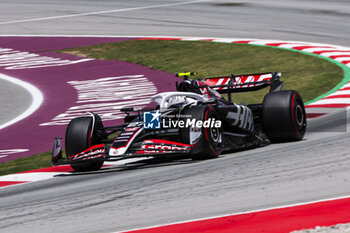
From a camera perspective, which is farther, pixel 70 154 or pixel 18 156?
pixel 18 156

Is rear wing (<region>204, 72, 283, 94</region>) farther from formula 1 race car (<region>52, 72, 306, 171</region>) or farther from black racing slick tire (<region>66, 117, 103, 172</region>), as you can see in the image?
black racing slick tire (<region>66, 117, 103, 172</region>)

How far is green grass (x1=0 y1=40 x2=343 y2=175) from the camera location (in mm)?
14414

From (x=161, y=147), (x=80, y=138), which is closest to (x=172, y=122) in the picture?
(x=161, y=147)

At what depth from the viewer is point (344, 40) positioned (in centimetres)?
1903

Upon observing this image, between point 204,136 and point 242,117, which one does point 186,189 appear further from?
point 242,117

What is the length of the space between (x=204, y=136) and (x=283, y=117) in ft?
4.54

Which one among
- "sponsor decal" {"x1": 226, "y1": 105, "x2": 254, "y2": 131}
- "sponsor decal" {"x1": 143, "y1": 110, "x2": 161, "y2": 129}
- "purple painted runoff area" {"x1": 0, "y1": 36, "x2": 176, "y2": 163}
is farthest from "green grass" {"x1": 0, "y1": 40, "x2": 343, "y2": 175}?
"sponsor decal" {"x1": 226, "y1": 105, "x2": 254, "y2": 131}

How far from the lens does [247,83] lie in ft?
33.5

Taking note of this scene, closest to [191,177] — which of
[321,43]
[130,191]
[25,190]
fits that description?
[130,191]

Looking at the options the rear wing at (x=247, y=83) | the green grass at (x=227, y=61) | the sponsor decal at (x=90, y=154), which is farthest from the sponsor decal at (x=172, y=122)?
the green grass at (x=227, y=61)

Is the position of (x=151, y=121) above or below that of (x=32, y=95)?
above

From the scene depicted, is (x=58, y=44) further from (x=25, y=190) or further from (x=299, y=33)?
(x=25, y=190)

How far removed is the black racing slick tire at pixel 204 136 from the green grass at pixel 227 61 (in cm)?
288

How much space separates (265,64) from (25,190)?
9.59m
